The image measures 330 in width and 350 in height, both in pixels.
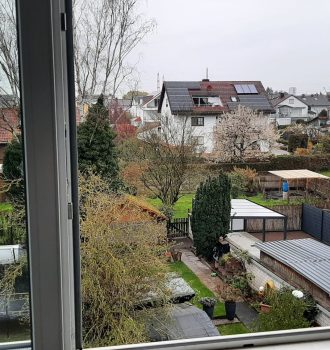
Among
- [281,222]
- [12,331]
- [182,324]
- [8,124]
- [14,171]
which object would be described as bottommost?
[182,324]

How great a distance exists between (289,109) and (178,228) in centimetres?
66

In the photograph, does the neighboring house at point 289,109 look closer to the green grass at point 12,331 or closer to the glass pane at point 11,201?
the glass pane at point 11,201

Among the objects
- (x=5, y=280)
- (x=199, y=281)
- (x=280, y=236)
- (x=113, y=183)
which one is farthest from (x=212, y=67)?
(x=5, y=280)

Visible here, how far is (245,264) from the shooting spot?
5.60ft

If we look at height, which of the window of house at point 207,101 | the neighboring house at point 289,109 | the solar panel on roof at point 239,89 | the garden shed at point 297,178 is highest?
the solar panel on roof at point 239,89

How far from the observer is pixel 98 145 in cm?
141

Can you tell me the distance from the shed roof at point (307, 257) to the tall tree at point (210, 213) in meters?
0.18

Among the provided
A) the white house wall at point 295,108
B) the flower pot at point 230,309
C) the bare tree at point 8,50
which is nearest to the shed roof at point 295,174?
the white house wall at point 295,108

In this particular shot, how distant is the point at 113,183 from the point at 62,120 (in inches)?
28.4

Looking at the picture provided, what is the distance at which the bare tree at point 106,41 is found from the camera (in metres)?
1.38

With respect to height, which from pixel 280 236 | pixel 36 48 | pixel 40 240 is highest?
pixel 36 48

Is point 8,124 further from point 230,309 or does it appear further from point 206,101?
point 230,309

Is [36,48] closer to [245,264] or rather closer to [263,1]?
[263,1]

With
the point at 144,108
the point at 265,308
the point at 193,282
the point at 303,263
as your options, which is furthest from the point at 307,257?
the point at 144,108
